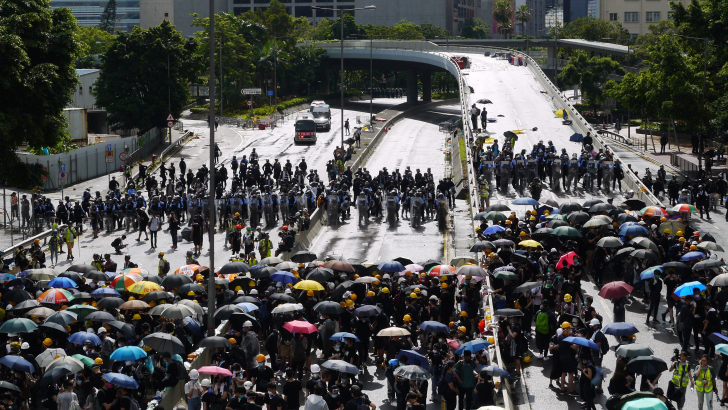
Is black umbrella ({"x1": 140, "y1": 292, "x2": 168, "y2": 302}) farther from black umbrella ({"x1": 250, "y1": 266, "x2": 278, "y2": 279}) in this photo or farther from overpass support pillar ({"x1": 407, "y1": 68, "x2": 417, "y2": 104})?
overpass support pillar ({"x1": 407, "y1": 68, "x2": 417, "y2": 104})

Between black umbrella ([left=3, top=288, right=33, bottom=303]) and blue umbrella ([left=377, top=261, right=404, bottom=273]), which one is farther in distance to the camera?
blue umbrella ([left=377, top=261, right=404, bottom=273])

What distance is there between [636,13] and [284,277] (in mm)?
137205

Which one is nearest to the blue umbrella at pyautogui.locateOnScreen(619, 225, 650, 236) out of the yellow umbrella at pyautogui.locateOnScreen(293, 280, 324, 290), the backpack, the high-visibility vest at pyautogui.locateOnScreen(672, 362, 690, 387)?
the backpack

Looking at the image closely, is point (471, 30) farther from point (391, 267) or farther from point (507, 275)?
point (507, 275)

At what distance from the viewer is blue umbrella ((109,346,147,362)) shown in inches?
621

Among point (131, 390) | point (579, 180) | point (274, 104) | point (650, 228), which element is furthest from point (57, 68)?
point (274, 104)

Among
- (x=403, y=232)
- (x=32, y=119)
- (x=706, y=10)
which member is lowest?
(x=403, y=232)

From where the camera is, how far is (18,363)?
1598cm

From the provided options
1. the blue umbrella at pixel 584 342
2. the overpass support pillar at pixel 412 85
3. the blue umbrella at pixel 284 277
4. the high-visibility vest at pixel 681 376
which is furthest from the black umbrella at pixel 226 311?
the overpass support pillar at pixel 412 85

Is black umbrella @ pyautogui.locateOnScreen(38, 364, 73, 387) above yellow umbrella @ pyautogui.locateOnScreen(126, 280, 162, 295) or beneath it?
beneath

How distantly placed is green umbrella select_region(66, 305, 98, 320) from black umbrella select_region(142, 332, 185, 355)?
127 inches

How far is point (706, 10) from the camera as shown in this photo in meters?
54.1

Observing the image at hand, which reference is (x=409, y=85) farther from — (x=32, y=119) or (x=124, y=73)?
(x=32, y=119)

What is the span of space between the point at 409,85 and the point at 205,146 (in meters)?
44.1
